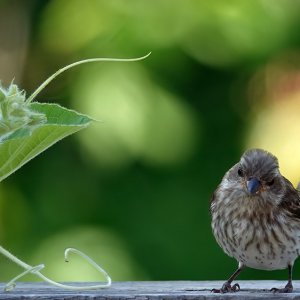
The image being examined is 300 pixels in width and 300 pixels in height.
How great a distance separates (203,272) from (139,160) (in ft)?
1.54

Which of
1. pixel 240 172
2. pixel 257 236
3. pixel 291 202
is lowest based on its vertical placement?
pixel 257 236

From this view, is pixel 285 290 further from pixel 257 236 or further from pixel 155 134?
pixel 155 134

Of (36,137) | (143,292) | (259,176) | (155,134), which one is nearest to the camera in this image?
(36,137)

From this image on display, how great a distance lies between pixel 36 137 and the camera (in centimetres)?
237

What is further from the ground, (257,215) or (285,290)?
(257,215)

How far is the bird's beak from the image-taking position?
12.1 ft

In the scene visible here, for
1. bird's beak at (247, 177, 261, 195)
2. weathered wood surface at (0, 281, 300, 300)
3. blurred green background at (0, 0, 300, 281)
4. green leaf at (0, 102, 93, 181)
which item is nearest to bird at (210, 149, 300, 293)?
bird's beak at (247, 177, 261, 195)

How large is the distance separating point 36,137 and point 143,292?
0.51 m

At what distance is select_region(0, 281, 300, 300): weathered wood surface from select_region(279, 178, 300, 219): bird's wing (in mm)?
788

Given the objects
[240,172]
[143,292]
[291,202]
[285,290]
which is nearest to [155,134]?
[240,172]

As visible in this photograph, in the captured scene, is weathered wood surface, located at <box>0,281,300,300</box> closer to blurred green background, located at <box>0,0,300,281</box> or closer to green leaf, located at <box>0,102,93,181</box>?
green leaf, located at <box>0,102,93,181</box>

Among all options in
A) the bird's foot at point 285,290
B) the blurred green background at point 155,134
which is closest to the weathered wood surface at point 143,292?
Result: the bird's foot at point 285,290

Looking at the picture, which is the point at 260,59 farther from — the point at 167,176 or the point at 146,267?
the point at 146,267

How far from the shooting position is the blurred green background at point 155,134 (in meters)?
4.14
